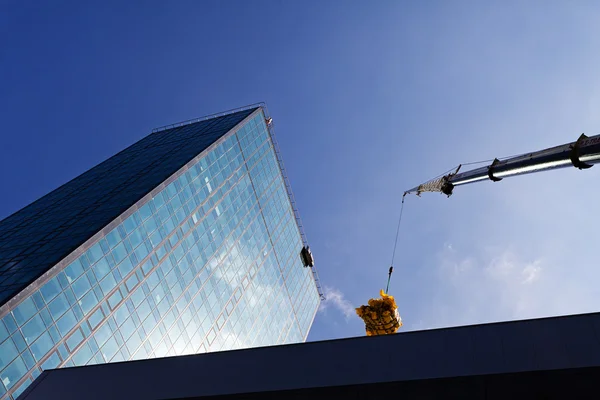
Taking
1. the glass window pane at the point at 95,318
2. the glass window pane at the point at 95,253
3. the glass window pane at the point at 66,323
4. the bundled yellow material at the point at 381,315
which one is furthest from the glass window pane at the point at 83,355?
the bundled yellow material at the point at 381,315

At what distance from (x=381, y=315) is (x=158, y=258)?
111ft

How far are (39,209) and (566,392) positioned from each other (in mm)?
59804

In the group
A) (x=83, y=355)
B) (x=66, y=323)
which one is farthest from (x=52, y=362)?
(x=83, y=355)

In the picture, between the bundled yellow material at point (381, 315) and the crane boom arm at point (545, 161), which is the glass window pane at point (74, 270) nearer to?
the bundled yellow material at point (381, 315)

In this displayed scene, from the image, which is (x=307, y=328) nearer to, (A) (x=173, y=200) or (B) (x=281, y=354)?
(A) (x=173, y=200)

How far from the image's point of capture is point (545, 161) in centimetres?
1584

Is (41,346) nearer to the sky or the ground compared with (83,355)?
nearer to the ground

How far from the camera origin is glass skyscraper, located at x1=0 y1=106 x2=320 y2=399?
31966 mm

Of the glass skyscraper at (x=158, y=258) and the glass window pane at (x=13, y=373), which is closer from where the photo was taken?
the glass window pane at (x=13, y=373)

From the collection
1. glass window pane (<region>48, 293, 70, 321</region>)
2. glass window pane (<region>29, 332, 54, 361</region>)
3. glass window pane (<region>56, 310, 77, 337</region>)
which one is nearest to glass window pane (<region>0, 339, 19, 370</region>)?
glass window pane (<region>29, 332, 54, 361</region>)

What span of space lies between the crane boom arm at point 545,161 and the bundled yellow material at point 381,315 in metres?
7.58

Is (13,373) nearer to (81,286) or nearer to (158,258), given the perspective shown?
(81,286)

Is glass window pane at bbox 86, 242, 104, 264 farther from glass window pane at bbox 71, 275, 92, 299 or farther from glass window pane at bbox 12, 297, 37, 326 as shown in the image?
glass window pane at bbox 12, 297, 37, 326

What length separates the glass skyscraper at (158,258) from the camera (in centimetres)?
3197
